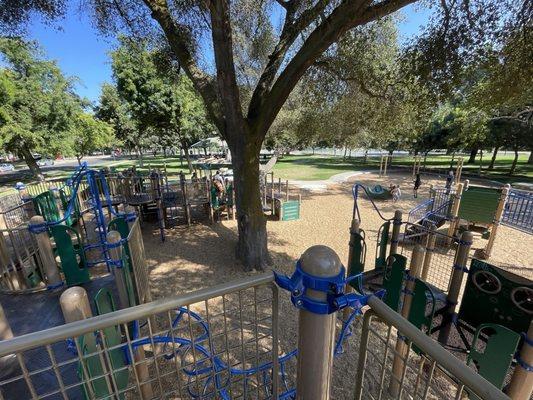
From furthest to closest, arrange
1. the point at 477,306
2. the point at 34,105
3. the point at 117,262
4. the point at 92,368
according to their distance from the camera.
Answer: the point at 34,105
the point at 477,306
the point at 117,262
the point at 92,368

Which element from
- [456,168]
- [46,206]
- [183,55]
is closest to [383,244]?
[183,55]

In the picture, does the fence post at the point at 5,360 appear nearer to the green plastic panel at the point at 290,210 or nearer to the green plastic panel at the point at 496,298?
the green plastic panel at the point at 496,298

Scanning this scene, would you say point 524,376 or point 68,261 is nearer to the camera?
point 524,376

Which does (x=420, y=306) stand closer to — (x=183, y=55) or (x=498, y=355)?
(x=498, y=355)

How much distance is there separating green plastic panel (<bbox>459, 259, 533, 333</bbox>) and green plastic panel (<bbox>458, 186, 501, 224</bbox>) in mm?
5263

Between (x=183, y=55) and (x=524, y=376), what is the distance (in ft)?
21.4

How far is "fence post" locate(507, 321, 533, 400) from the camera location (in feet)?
7.07

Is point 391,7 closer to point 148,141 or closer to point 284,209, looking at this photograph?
point 284,209

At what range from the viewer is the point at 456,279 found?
341 centimetres

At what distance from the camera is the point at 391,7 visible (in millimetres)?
3889

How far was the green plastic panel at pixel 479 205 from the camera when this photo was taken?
7.38m

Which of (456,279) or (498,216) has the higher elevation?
(456,279)

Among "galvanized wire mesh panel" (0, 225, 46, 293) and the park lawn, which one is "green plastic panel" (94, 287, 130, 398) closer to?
"galvanized wire mesh panel" (0, 225, 46, 293)

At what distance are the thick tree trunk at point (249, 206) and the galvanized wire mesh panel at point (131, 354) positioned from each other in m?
1.57
